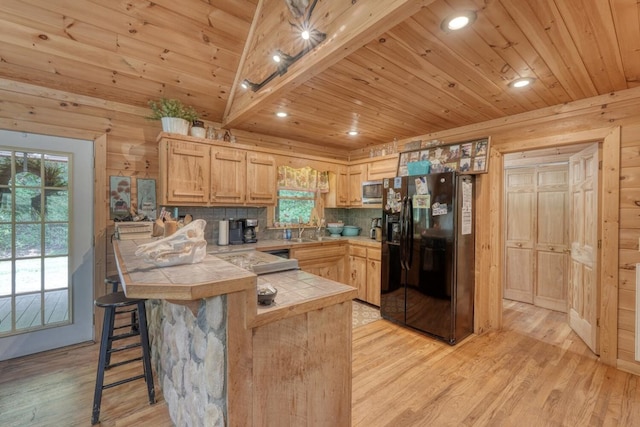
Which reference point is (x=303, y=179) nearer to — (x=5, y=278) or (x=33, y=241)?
(x=33, y=241)

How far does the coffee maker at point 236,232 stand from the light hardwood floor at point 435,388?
5.70 feet

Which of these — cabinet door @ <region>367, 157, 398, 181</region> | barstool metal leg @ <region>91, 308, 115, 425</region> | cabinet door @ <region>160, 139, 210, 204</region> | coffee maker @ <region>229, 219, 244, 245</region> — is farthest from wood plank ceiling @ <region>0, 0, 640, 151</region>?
barstool metal leg @ <region>91, 308, 115, 425</region>

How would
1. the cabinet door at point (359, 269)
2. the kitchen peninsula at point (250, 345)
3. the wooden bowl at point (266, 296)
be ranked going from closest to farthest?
1. the kitchen peninsula at point (250, 345)
2. the wooden bowl at point (266, 296)
3. the cabinet door at point (359, 269)

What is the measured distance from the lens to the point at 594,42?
1818 millimetres

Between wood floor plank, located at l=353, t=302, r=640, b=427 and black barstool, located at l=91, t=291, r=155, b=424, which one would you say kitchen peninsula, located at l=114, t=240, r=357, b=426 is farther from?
wood floor plank, located at l=353, t=302, r=640, b=427

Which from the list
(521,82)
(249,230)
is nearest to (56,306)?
(249,230)

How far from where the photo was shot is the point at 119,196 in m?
3.05

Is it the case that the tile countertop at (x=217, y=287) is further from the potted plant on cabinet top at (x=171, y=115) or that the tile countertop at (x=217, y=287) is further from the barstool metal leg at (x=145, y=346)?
the potted plant on cabinet top at (x=171, y=115)

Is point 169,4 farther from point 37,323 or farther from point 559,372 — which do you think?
point 559,372

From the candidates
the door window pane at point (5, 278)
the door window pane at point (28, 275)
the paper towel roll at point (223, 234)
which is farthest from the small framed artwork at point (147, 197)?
the door window pane at point (5, 278)

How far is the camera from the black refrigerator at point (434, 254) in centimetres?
292

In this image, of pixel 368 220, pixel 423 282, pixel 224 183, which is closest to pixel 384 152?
pixel 368 220

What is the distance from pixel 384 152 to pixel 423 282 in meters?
2.25

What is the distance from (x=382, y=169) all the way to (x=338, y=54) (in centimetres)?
261
